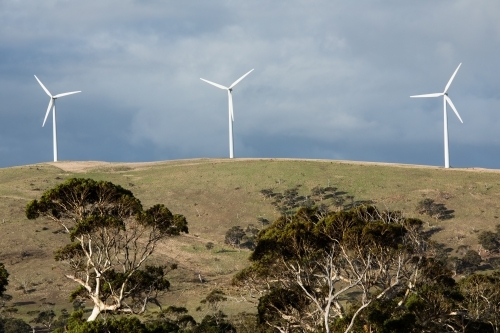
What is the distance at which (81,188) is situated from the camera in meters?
59.0

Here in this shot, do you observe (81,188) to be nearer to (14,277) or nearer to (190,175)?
(14,277)

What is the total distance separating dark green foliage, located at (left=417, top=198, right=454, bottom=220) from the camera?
152250 millimetres

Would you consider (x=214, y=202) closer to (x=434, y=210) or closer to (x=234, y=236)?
(x=234, y=236)

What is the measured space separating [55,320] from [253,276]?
136ft

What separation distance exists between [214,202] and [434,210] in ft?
131

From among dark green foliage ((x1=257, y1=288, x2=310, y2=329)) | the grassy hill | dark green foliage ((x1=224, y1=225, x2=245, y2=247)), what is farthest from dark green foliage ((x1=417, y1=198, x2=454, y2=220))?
dark green foliage ((x1=257, y1=288, x2=310, y2=329))

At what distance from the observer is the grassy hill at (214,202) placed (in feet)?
398

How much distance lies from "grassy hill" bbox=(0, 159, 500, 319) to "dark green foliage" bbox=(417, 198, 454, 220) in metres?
1.37

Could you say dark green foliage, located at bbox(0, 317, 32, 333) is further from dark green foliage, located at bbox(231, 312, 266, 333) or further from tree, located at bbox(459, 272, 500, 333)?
tree, located at bbox(459, 272, 500, 333)

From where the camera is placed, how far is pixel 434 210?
154 m

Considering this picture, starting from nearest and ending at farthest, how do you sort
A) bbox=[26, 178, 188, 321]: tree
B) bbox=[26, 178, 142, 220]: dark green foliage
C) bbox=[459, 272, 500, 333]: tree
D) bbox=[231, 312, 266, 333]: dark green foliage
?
bbox=[26, 178, 188, 321]: tree, bbox=[26, 178, 142, 220]: dark green foliage, bbox=[459, 272, 500, 333]: tree, bbox=[231, 312, 266, 333]: dark green foliage

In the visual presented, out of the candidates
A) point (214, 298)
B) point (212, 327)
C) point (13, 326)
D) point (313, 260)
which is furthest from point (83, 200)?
point (214, 298)

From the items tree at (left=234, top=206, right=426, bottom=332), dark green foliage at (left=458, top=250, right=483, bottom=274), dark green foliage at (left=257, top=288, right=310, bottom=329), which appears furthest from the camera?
dark green foliage at (left=458, top=250, right=483, bottom=274)

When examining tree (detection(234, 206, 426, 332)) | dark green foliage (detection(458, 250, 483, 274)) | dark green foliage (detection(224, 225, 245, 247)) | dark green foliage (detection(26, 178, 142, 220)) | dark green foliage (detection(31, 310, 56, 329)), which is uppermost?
dark green foliage (detection(26, 178, 142, 220))
